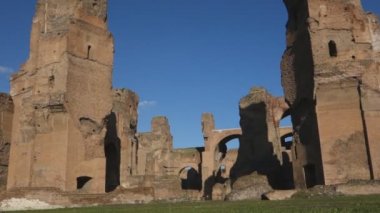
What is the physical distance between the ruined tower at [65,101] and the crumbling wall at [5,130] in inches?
61.1

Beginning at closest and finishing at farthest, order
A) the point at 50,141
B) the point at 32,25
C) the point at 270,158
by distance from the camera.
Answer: the point at 50,141, the point at 32,25, the point at 270,158

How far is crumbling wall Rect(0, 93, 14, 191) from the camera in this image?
21.3 meters

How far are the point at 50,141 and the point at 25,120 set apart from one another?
241 centimetres

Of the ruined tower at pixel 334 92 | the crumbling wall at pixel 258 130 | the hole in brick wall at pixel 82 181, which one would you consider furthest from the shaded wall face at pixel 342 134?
the crumbling wall at pixel 258 130

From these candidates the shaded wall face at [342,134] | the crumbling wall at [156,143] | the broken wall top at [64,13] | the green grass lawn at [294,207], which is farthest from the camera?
the crumbling wall at [156,143]

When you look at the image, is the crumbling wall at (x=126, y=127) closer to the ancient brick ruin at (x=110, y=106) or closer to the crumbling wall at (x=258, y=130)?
the ancient brick ruin at (x=110, y=106)

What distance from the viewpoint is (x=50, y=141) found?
1730 cm

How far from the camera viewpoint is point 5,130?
853 inches

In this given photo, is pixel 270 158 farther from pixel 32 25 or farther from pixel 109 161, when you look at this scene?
pixel 32 25

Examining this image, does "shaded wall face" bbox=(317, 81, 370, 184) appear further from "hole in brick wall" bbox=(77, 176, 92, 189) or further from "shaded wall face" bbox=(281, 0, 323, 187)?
"hole in brick wall" bbox=(77, 176, 92, 189)

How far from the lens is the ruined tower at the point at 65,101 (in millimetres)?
17156

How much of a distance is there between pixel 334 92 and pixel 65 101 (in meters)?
10.9

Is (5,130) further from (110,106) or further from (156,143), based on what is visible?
(156,143)

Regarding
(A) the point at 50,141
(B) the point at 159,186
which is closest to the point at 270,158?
(B) the point at 159,186
